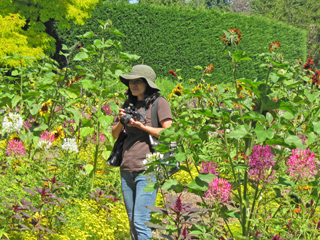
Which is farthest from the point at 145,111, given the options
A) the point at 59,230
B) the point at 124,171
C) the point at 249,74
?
the point at 249,74

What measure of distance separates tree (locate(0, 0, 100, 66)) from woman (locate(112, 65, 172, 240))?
6.93 metres

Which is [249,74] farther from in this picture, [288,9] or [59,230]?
[59,230]

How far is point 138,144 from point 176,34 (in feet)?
44.1

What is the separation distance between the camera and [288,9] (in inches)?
1091

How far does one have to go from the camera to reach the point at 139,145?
2.70 meters

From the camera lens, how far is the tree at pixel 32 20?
30.5ft

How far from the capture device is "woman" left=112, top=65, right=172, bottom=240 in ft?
8.40

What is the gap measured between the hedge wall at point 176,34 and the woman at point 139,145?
11591mm

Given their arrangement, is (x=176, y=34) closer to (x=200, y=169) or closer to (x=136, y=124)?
(x=136, y=124)

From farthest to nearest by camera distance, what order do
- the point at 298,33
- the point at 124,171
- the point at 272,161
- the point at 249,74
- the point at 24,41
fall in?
1. the point at 298,33
2. the point at 249,74
3. the point at 24,41
4. the point at 124,171
5. the point at 272,161

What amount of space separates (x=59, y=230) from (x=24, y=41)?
24.9ft

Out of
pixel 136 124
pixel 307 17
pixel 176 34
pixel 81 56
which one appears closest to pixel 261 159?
pixel 136 124

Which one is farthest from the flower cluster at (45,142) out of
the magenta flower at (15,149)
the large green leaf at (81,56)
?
the large green leaf at (81,56)

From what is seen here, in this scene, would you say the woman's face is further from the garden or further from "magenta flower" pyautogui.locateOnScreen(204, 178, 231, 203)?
"magenta flower" pyautogui.locateOnScreen(204, 178, 231, 203)
